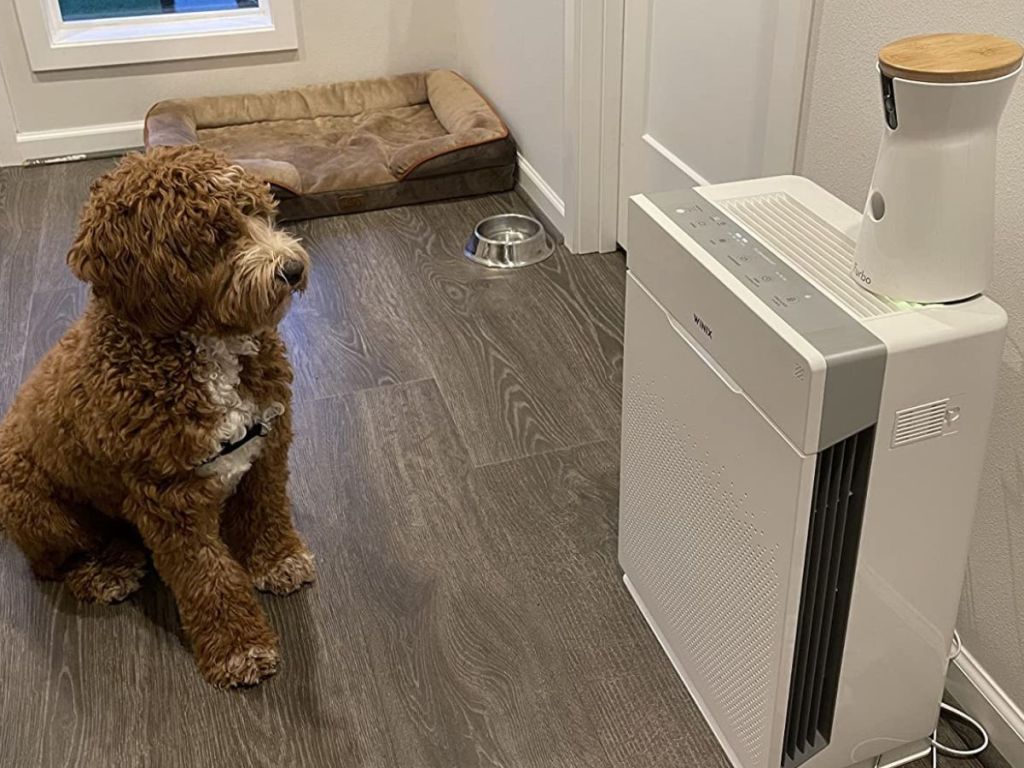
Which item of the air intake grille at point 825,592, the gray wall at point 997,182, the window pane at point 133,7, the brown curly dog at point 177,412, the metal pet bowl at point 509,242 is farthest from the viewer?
the window pane at point 133,7

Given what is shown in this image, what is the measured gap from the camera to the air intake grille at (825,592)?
1.23 meters

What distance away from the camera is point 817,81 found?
1788mm

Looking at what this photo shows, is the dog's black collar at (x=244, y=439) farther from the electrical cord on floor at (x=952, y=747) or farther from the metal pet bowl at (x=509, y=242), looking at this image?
the metal pet bowl at (x=509, y=242)

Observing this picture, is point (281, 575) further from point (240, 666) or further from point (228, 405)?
point (228, 405)

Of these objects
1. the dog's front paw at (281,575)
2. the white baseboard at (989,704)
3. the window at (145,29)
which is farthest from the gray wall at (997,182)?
the window at (145,29)

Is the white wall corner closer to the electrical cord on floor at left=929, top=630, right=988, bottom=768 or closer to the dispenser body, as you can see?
the dispenser body

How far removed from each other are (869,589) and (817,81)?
92cm

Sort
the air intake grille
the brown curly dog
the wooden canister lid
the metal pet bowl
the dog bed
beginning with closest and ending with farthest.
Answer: the wooden canister lid, the air intake grille, the brown curly dog, the metal pet bowl, the dog bed

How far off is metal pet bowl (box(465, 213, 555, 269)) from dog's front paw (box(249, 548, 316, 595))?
132 centimetres

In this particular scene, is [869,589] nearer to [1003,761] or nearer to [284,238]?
[1003,761]

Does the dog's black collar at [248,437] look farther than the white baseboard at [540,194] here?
No

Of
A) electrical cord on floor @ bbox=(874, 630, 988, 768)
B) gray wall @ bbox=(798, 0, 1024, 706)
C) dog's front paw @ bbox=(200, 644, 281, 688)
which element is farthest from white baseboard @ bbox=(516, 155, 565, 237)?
electrical cord on floor @ bbox=(874, 630, 988, 768)

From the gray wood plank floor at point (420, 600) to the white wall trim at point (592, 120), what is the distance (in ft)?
0.90

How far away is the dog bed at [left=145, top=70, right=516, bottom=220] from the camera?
3332 millimetres
